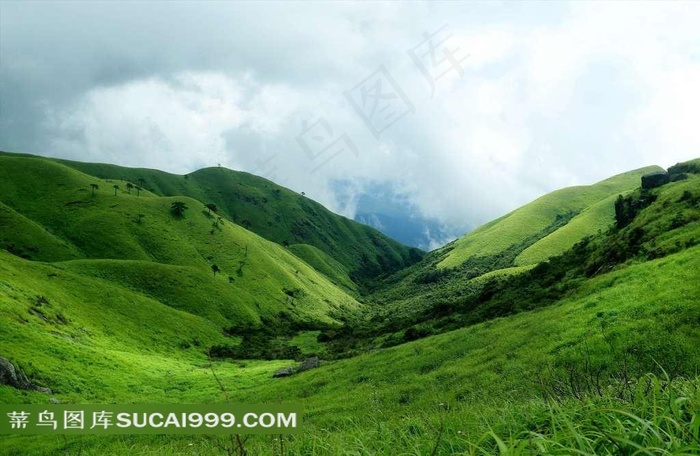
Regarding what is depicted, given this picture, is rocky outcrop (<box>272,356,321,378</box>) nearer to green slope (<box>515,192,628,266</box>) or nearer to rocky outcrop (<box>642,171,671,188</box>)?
rocky outcrop (<box>642,171,671,188</box>)

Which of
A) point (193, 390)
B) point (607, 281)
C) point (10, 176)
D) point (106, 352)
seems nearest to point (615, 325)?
point (607, 281)

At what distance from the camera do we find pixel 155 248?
454 feet

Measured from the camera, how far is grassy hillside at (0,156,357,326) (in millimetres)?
110750

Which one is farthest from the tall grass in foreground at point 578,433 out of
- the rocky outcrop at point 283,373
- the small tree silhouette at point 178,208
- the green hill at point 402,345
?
the small tree silhouette at point 178,208

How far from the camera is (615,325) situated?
86.0 feet

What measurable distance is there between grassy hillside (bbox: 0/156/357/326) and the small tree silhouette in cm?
134

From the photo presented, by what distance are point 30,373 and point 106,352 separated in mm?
16079

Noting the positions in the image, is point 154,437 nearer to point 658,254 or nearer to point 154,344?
point 658,254

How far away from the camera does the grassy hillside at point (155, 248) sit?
11075 cm

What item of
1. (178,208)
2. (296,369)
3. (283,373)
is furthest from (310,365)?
(178,208)

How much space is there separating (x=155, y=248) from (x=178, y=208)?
28155 mm

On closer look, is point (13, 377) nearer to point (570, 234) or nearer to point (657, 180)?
point (657, 180)

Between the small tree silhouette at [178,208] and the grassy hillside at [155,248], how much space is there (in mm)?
1344

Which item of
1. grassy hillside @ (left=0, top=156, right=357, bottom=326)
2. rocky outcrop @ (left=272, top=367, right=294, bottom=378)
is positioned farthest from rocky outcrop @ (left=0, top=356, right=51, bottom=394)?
grassy hillside @ (left=0, top=156, right=357, bottom=326)
